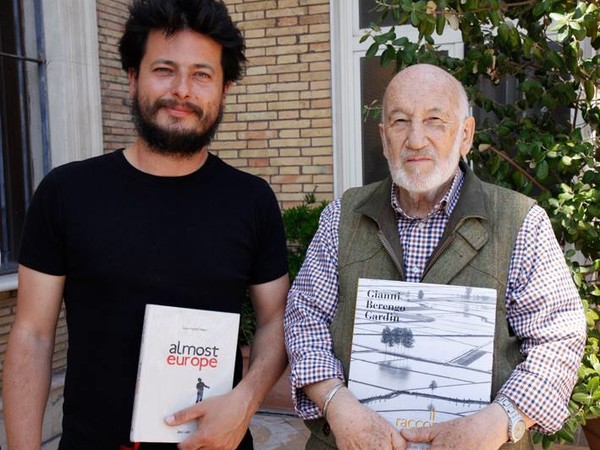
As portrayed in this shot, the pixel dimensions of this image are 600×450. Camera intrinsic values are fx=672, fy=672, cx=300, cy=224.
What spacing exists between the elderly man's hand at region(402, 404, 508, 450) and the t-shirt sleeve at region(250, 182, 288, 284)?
66 cm

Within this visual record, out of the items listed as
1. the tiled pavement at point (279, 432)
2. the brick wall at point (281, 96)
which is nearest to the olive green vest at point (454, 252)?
the tiled pavement at point (279, 432)

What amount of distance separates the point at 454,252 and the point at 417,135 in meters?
→ 0.37

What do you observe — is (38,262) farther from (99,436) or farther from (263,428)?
(263,428)

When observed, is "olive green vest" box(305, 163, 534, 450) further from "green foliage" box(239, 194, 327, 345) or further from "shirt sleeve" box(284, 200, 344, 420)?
"green foliage" box(239, 194, 327, 345)

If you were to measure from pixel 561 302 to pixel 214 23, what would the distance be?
1.31m

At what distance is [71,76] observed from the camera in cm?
524

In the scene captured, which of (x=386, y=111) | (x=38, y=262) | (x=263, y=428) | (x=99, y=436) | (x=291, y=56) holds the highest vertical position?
(x=291, y=56)

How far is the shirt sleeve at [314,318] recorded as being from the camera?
1987mm

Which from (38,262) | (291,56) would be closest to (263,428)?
(291,56)

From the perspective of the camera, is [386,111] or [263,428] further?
[263,428]

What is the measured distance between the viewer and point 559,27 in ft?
8.91

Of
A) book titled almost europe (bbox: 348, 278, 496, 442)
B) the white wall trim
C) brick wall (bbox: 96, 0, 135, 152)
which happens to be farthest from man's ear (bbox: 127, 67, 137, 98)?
brick wall (bbox: 96, 0, 135, 152)

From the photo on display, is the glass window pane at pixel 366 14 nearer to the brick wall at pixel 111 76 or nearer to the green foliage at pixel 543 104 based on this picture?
the brick wall at pixel 111 76

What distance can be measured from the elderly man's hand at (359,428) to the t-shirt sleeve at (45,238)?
89 cm
